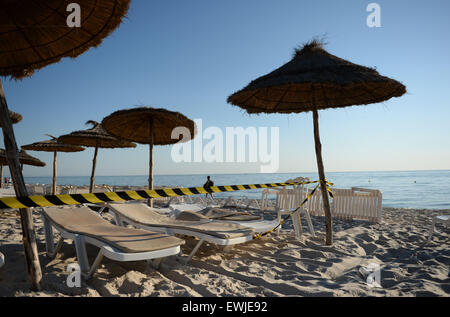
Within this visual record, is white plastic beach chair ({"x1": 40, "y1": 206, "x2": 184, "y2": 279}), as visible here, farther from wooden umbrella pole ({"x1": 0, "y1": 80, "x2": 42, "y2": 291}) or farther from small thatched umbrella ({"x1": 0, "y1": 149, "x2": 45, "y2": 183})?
small thatched umbrella ({"x1": 0, "y1": 149, "x2": 45, "y2": 183})

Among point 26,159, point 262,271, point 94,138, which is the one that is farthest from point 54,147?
point 262,271

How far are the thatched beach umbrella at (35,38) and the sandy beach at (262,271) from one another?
0.64m

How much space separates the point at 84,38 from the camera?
308 cm

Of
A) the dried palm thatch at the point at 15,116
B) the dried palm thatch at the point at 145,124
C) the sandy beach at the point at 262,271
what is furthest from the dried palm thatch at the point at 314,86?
the dried palm thatch at the point at 15,116

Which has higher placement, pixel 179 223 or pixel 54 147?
pixel 54 147

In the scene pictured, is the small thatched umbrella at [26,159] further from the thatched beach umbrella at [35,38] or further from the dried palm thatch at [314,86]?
the dried palm thatch at [314,86]

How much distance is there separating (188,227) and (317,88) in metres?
3.81

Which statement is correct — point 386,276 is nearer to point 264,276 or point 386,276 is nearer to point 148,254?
point 264,276

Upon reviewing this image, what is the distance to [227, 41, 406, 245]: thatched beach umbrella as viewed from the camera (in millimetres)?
4078

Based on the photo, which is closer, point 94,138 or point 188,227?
point 188,227

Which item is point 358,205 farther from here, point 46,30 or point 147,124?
point 46,30

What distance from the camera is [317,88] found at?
5.61 metres
